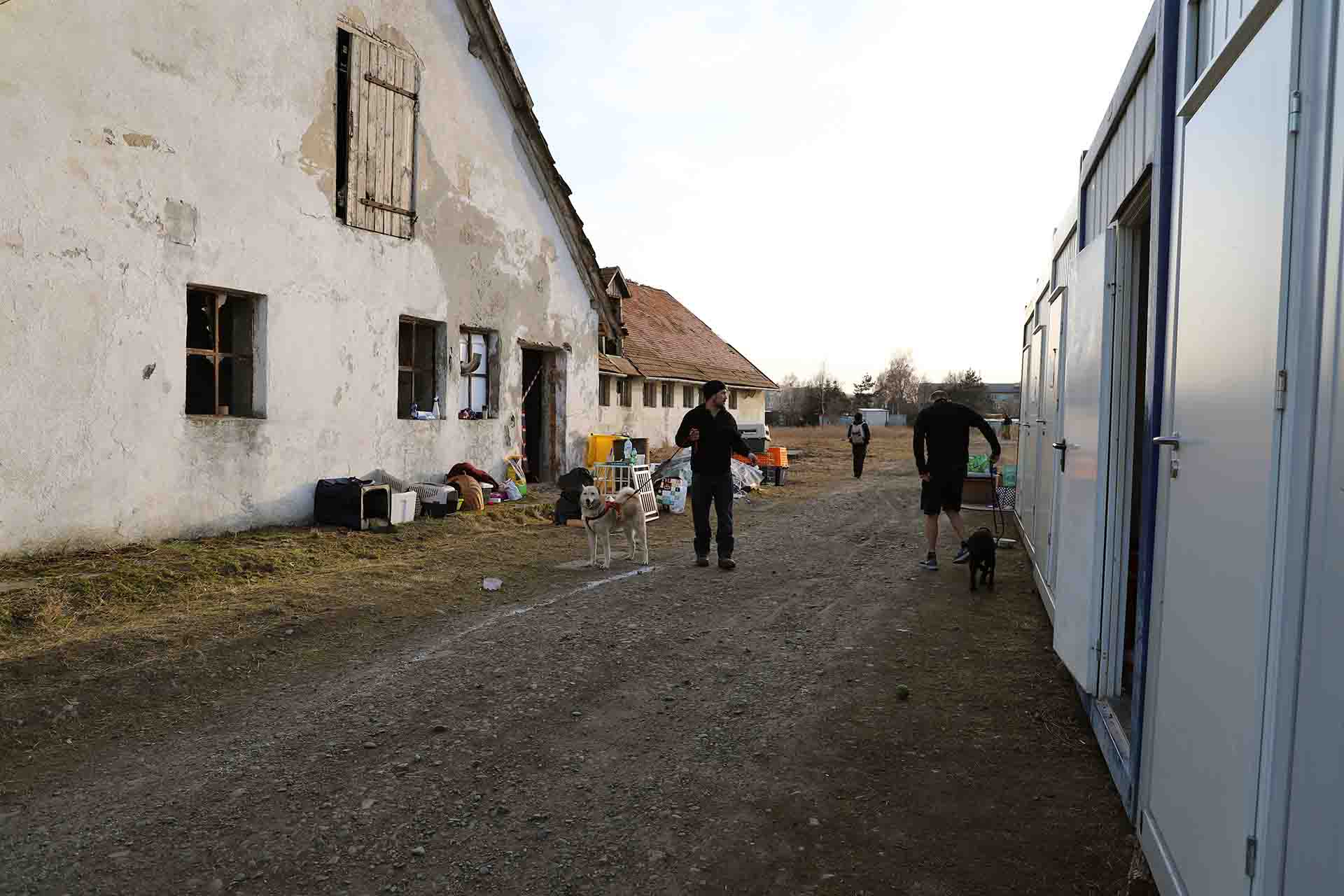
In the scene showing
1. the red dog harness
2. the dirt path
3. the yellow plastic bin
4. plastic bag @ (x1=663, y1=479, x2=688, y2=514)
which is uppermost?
the yellow plastic bin

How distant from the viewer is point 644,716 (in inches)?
176

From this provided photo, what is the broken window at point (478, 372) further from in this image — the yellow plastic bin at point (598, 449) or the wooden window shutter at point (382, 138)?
the yellow plastic bin at point (598, 449)

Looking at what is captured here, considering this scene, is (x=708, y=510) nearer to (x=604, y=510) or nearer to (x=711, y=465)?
(x=711, y=465)

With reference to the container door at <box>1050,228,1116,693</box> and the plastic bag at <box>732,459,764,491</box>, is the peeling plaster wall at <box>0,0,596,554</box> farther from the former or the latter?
the container door at <box>1050,228,1116,693</box>

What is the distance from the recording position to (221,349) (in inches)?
400

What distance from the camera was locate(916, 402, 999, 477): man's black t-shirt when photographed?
8445 millimetres

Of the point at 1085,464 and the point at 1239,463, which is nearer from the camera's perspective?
the point at 1239,463

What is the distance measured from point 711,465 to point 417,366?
585 cm

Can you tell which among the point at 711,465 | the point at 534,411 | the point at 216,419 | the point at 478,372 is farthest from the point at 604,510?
the point at 534,411

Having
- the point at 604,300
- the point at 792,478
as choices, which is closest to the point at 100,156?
the point at 604,300

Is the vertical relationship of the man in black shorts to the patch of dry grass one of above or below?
above

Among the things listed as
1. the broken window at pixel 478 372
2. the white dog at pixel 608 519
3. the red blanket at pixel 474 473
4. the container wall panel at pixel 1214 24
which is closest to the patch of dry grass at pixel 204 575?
the white dog at pixel 608 519

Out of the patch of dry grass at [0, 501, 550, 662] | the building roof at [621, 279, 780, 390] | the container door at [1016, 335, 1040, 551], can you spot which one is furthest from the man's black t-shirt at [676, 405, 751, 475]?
the building roof at [621, 279, 780, 390]

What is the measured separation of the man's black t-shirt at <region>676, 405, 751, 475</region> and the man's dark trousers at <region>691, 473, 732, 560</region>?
10 centimetres
